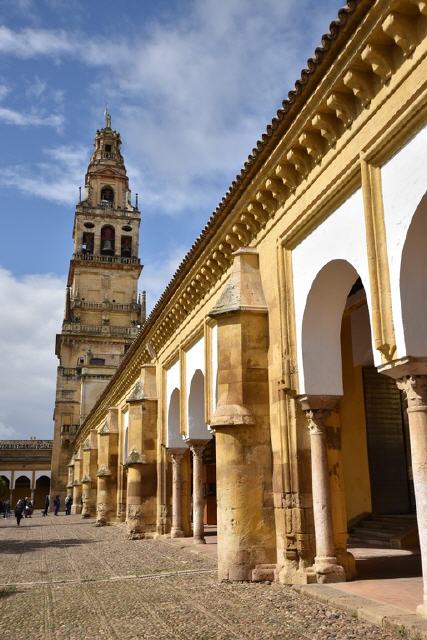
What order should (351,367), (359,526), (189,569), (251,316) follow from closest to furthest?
(251,316)
(189,569)
(359,526)
(351,367)

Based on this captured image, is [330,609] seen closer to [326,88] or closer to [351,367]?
[326,88]

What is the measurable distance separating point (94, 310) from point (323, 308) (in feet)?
135

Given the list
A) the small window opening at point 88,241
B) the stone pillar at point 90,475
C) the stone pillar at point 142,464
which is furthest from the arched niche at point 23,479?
the stone pillar at point 142,464

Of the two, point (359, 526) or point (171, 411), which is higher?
point (171, 411)

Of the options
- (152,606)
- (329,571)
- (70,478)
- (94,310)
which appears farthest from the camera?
(94,310)

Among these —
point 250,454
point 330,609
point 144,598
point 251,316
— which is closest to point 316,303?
point 251,316

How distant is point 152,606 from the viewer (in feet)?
23.2

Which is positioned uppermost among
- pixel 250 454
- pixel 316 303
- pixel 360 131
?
pixel 360 131

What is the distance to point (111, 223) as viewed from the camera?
164 ft

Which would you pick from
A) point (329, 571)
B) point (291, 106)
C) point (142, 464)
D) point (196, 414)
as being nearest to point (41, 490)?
point (142, 464)

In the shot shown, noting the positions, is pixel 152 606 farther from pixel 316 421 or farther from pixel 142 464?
pixel 142 464

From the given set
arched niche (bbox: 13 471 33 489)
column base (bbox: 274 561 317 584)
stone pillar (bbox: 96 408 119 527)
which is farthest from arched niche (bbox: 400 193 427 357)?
arched niche (bbox: 13 471 33 489)

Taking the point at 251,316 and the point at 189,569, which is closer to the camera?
the point at 251,316

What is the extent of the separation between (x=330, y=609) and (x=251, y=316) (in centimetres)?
434
